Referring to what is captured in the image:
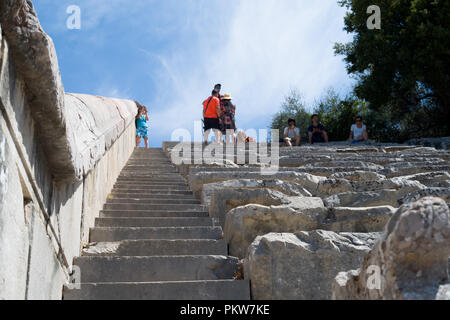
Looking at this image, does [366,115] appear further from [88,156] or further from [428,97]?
[88,156]

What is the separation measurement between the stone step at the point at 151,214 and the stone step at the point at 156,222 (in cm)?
22

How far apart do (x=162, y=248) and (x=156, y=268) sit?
31 cm

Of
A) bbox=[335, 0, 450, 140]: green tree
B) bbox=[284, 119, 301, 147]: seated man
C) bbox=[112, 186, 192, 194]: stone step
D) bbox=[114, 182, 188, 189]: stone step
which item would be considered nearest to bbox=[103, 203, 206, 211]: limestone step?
bbox=[112, 186, 192, 194]: stone step

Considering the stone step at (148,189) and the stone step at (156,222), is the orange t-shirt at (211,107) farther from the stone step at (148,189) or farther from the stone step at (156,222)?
the stone step at (156,222)

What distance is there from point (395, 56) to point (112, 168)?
1173cm

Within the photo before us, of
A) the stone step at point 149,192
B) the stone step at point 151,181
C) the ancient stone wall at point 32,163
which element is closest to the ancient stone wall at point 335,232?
the stone step at point 149,192

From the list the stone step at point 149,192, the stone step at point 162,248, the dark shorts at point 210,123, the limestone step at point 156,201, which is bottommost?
the stone step at point 162,248

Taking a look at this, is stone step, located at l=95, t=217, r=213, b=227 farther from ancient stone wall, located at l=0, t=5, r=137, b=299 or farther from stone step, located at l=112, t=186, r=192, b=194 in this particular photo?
stone step, located at l=112, t=186, r=192, b=194

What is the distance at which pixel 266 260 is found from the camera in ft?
7.69

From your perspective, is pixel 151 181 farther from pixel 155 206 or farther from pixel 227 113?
pixel 227 113

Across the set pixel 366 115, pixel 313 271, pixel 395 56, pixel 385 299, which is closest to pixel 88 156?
pixel 313 271

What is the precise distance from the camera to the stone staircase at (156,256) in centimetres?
246

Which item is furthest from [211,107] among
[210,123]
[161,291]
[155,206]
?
[161,291]

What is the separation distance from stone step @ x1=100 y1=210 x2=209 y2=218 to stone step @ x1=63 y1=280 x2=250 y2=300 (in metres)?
1.42
